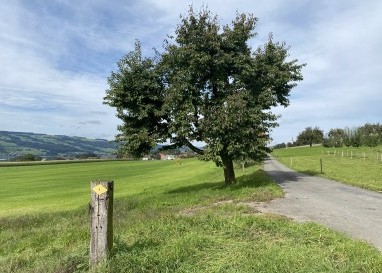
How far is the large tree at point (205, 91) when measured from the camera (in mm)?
22141

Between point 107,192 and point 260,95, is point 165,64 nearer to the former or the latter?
point 260,95

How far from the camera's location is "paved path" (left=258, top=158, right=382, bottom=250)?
11.0 meters

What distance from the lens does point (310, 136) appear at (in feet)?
566

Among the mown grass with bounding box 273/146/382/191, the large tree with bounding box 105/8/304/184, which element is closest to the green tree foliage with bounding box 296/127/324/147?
the mown grass with bounding box 273/146/382/191

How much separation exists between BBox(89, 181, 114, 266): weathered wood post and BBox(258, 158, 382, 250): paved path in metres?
5.99

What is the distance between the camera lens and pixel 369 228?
1098cm

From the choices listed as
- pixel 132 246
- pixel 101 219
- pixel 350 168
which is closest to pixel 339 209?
pixel 132 246

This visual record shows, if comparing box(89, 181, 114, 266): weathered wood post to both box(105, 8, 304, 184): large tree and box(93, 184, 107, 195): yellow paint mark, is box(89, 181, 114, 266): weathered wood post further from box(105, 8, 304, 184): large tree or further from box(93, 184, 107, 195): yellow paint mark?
box(105, 8, 304, 184): large tree

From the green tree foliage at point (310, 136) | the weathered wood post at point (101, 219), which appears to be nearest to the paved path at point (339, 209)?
the weathered wood post at point (101, 219)

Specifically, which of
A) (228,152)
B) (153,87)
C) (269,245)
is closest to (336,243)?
(269,245)

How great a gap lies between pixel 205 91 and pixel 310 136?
157 m

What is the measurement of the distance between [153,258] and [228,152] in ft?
48.4

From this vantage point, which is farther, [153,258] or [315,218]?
[315,218]

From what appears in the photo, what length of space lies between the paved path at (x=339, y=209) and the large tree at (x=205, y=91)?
454 centimetres
